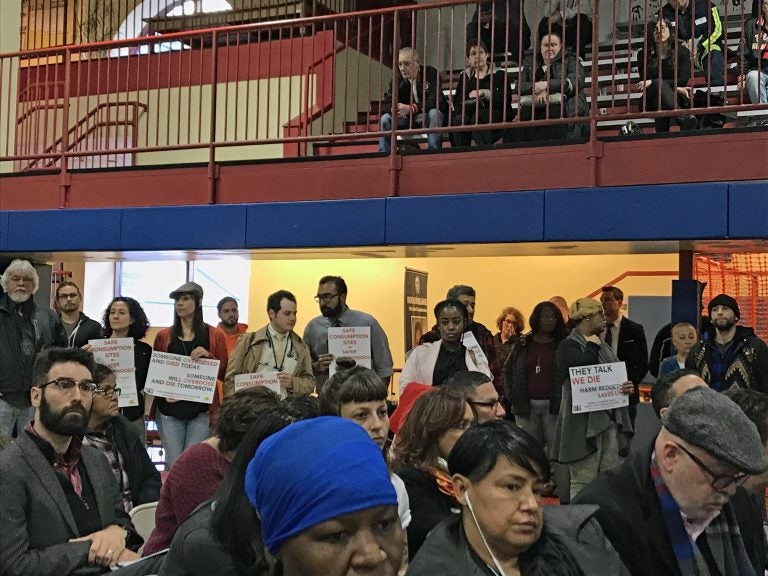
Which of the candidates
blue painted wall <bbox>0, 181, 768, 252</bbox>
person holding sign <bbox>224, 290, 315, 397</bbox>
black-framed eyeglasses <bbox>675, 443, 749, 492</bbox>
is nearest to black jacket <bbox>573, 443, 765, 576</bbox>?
black-framed eyeglasses <bbox>675, 443, 749, 492</bbox>

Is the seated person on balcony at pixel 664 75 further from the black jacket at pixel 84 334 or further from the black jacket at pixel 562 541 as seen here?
the black jacket at pixel 562 541

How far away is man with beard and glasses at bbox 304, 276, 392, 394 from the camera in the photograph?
7.49 meters

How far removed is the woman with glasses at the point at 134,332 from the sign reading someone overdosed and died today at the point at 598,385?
311cm

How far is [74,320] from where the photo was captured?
7.71 meters

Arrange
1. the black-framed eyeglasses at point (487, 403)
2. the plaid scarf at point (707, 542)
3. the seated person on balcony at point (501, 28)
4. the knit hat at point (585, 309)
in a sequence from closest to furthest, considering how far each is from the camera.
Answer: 1. the plaid scarf at point (707, 542)
2. the black-framed eyeglasses at point (487, 403)
3. the knit hat at point (585, 309)
4. the seated person on balcony at point (501, 28)

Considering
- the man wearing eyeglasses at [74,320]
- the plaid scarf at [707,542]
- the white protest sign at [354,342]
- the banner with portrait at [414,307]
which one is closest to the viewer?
the plaid scarf at [707,542]

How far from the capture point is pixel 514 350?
773cm

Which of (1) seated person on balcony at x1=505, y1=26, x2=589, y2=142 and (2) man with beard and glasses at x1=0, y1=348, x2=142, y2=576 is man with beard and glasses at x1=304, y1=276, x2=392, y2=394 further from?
(2) man with beard and glasses at x1=0, y1=348, x2=142, y2=576

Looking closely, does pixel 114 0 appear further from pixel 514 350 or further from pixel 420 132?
pixel 514 350

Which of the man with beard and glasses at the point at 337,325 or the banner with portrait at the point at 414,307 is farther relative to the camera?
Result: the banner with portrait at the point at 414,307

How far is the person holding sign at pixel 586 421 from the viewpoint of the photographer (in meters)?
6.84

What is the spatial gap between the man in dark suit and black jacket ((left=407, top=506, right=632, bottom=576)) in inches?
189

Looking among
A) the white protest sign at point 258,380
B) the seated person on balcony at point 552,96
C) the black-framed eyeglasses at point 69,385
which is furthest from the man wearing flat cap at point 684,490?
the seated person on balcony at point 552,96

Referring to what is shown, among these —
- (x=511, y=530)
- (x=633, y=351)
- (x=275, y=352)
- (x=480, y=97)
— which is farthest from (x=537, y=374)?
(x=511, y=530)
